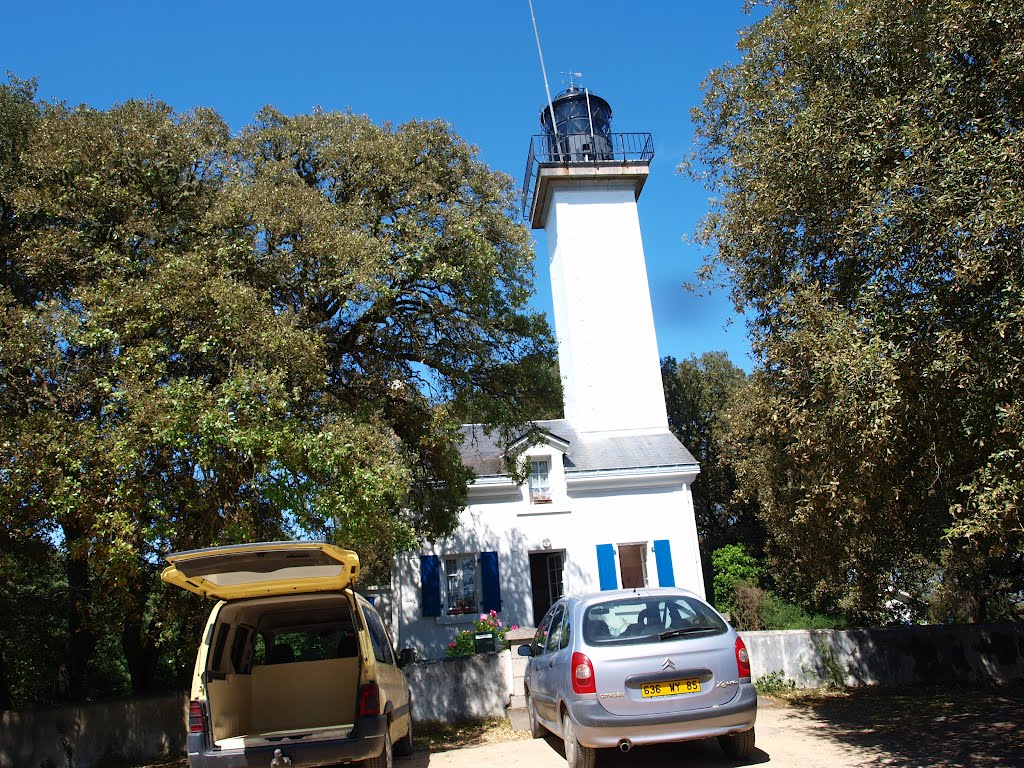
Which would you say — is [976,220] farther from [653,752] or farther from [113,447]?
[113,447]

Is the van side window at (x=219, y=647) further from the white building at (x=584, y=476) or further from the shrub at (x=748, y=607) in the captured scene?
the shrub at (x=748, y=607)

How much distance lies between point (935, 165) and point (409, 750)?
7.89 metres

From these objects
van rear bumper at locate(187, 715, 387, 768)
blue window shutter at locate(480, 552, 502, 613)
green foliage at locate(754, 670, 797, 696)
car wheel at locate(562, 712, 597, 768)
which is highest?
blue window shutter at locate(480, 552, 502, 613)

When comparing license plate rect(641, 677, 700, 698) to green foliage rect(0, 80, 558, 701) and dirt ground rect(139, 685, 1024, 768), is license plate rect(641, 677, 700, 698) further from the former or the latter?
green foliage rect(0, 80, 558, 701)

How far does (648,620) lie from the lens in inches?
279

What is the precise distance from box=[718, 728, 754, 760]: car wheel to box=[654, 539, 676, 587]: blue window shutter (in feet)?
39.4

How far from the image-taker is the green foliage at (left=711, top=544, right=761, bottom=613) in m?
21.5

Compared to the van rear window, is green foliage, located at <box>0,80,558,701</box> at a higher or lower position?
higher

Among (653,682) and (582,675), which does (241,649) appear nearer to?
(582,675)

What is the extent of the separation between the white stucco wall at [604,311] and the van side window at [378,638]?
14.1m

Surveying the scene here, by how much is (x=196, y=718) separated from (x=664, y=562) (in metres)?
14.6

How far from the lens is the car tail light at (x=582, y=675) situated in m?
6.58

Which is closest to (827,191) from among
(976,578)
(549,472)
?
(976,578)

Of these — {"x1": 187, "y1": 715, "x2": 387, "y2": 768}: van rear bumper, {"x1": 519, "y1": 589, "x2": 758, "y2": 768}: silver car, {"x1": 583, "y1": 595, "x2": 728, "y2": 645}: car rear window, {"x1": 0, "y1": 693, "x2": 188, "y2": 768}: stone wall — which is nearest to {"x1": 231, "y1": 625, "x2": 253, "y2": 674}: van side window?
{"x1": 187, "y1": 715, "x2": 387, "y2": 768}: van rear bumper
